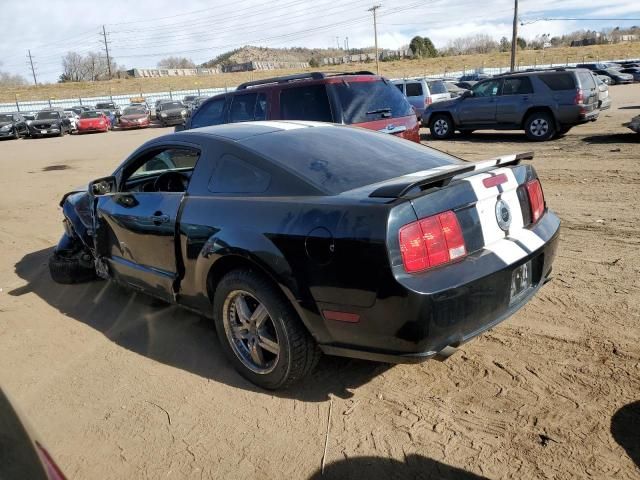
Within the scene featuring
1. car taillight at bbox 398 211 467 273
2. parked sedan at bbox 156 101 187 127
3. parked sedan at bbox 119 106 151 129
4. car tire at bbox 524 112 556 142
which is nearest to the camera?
car taillight at bbox 398 211 467 273

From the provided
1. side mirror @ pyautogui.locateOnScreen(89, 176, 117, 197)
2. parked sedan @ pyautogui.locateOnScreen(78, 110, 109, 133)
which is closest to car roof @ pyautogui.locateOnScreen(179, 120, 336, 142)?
side mirror @ pyautogui.locateOnScreen(89, 176, 117, 197)

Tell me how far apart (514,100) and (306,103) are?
8.78m

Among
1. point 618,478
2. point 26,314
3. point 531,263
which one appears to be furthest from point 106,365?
point 618,478

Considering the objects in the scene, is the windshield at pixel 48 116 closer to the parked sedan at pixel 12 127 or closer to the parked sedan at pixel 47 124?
the parked sedan at pixel 47 124

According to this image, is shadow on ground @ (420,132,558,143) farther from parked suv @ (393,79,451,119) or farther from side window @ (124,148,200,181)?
side window @ (124,148,200,181)

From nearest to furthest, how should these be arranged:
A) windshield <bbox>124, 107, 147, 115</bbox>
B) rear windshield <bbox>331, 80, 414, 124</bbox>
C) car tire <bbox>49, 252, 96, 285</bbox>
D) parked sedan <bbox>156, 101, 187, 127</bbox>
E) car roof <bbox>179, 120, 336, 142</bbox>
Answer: car roof <bbox>179, 120, 336, 142</bbox> → car tire <bbox>49, 252, 96, 285</bbox> → rear windshield <bbox>331, 80, 414, 124</bbox> → parked sedan <bbox>156, 101, 187, 127</bbox> → windshield <bbox>124, 107, 147, 115</bbox>

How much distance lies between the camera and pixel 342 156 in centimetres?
343

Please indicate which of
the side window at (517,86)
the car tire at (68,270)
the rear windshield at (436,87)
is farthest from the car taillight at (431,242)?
the rear windshield at (436,87)

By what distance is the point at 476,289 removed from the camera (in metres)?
2.67

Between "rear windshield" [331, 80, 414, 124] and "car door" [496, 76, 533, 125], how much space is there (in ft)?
24.4

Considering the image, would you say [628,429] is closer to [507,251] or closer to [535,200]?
[507,251]

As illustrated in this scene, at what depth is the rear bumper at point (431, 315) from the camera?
8.28 ft

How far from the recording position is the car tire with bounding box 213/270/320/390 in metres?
2.98

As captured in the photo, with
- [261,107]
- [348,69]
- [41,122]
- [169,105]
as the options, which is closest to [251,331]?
[261,107]
